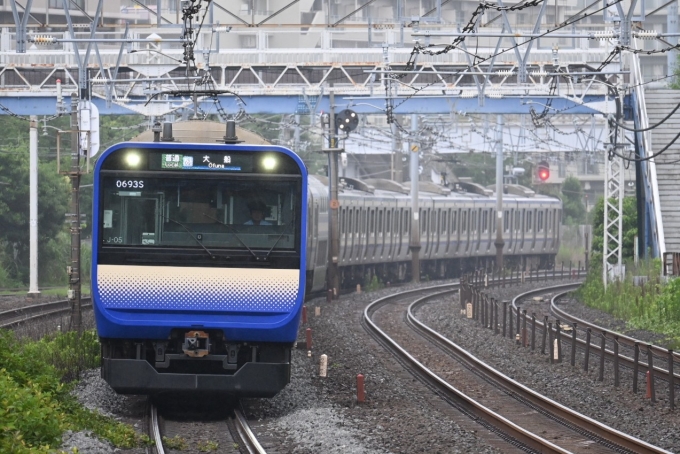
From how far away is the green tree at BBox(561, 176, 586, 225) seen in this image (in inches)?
2648

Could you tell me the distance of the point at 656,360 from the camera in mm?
18516

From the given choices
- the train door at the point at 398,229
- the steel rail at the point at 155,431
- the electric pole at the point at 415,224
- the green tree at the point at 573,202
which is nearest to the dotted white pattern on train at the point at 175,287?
the steel rail at the point at 155,431

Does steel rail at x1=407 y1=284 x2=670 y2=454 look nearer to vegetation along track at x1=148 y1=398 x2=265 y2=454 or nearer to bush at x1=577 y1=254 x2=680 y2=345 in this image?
vegetation along track at x1=148 y1=398 x2=265 y2=454

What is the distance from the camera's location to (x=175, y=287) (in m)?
12.0

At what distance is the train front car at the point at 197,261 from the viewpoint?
12.0 m

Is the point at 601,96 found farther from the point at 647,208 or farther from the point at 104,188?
the point at 104,188

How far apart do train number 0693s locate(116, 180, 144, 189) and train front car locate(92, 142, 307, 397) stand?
14 mm

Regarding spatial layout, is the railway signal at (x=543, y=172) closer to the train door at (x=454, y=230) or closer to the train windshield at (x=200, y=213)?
the train door at (x=454, y=230)

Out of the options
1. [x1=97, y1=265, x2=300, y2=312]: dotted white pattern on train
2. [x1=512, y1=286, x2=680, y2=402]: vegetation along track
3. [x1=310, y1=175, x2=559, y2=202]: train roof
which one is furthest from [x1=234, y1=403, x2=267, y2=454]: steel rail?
[x1=310, y1=175, x2=559, y2=202]: train roof

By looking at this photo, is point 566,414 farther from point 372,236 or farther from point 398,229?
point 398,229

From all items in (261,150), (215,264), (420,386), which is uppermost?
(261,150)

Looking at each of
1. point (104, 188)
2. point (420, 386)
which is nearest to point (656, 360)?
point (420, 386)

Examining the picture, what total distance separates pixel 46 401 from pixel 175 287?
2177 mm

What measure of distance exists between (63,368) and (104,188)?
378cm
